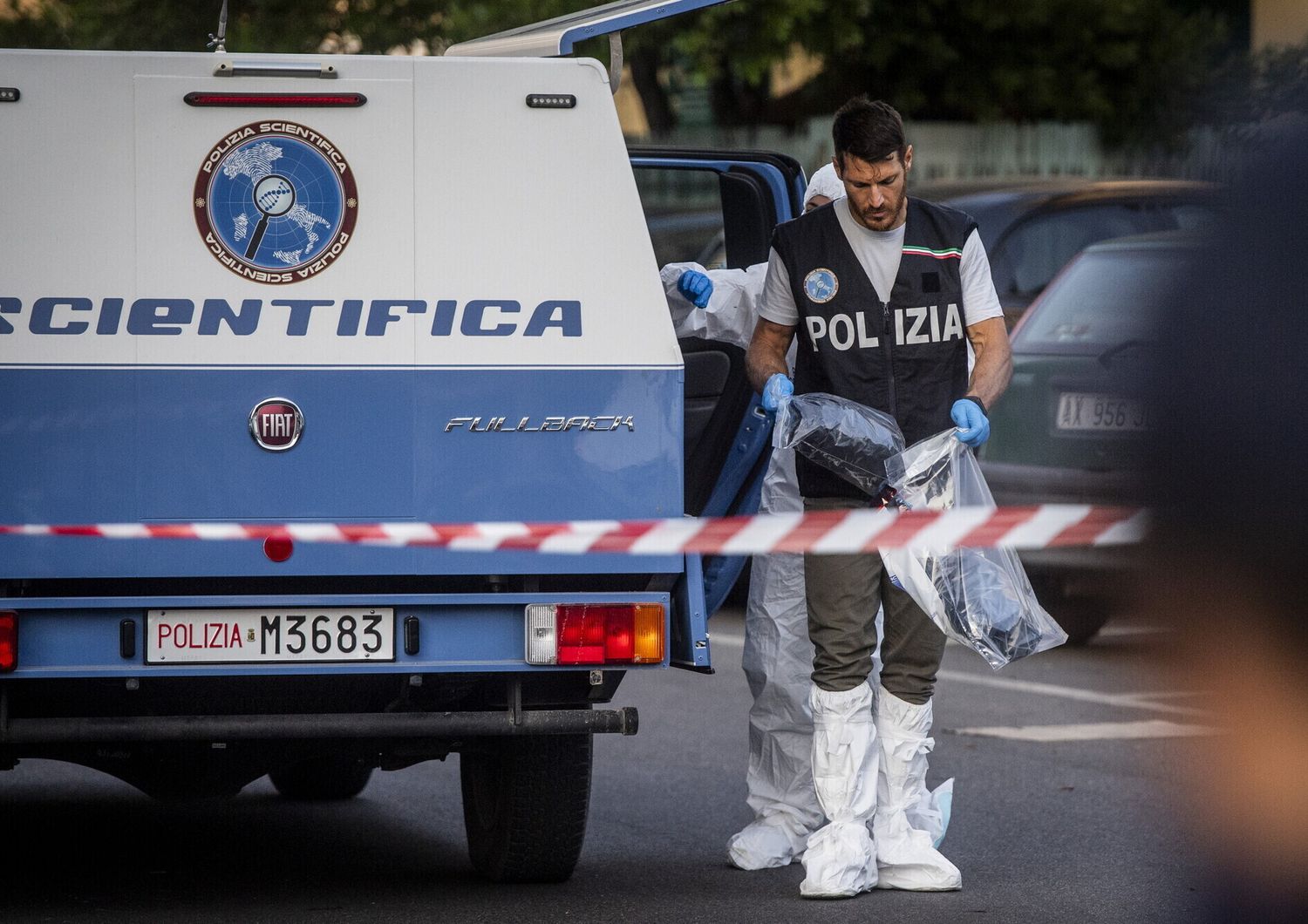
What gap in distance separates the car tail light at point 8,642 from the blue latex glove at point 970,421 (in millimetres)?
2244

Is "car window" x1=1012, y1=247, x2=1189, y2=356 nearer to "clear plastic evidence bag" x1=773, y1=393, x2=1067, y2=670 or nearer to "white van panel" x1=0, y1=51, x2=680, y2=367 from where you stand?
"clear plastic evidence bag" x1=773, y1=393, x2=1067, y2=670

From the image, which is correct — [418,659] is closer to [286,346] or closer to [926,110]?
[286,346]

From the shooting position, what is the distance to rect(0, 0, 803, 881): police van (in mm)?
4797

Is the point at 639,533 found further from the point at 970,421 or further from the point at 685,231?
the point at 685,231

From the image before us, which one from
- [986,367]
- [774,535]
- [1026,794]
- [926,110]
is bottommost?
[1026,794]

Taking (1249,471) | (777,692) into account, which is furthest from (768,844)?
(1249,471)

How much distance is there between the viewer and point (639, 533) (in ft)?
16.4

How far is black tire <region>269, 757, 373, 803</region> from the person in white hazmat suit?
149 centimetres

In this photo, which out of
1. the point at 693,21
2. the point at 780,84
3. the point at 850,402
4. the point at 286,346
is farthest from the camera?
the point at 780,84

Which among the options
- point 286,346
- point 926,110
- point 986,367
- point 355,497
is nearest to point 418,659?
point 355,497

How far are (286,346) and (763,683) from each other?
1.72 meters

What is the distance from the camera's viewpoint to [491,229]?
4.95m

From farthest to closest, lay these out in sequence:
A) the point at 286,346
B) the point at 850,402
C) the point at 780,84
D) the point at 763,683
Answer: the point at 780,84 < the point at 763,683 < the point at 850,402 < the point at 286,346

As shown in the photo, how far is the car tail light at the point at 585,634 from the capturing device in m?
4.94
